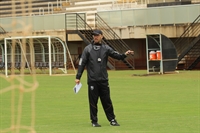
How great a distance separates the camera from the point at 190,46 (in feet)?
118

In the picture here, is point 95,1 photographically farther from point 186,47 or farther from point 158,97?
point 158,97

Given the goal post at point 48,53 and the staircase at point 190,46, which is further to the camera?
the staircase at point 190,46

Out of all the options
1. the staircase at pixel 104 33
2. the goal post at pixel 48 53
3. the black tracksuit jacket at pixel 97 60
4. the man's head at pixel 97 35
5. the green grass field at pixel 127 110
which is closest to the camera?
the man's head at pixel 97 35

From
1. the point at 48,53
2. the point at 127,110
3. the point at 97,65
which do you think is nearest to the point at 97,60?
the point at 97,65

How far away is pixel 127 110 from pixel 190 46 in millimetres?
21078

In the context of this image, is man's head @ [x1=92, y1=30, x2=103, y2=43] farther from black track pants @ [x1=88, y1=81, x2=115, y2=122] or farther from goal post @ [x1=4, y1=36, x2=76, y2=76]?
goal post @ [x1=4, y1=36, x2=76, y2=76]

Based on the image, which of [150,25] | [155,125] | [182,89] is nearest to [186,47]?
[150,25]

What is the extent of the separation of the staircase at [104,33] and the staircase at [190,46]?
3851 millimetres

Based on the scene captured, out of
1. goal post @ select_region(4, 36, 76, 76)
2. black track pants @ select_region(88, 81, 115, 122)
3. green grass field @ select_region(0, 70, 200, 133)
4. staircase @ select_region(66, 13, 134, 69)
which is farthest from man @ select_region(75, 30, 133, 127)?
staircase @ select_region(66, 13, 134, 69)

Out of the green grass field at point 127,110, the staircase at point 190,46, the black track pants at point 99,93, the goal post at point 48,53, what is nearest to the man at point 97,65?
the black track pants at point 99,93

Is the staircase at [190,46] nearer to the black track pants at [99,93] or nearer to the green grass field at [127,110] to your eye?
the green grass field at [127,110]

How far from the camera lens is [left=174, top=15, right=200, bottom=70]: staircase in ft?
118

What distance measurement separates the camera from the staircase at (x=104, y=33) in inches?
1620

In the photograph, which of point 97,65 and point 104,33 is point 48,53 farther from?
point 97,65
